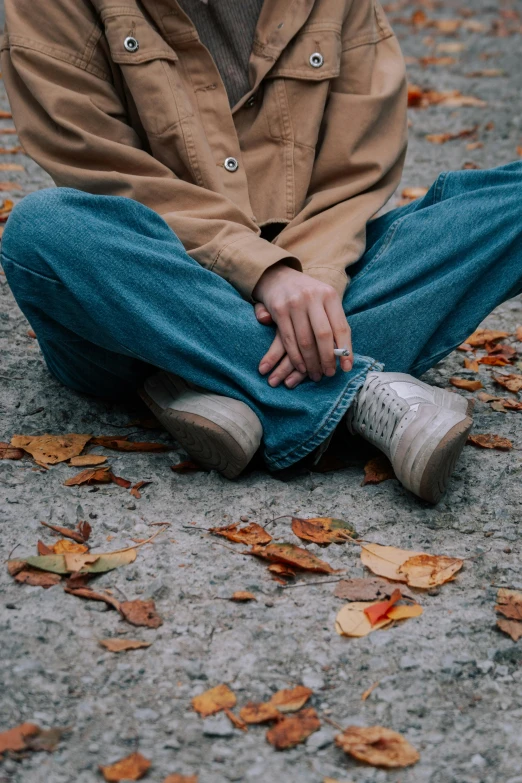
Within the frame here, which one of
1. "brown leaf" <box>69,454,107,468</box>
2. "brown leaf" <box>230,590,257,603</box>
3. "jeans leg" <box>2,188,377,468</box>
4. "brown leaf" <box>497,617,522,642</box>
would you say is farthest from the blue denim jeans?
"brown leaf" <box>497,617,522,642</box>

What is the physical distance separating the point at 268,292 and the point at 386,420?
0.36 meters

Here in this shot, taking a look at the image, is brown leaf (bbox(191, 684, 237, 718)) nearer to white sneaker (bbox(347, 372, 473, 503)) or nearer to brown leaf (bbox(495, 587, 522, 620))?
brown leaf (bbox(495, 587, 522, 620))

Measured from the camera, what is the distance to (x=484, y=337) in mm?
2764

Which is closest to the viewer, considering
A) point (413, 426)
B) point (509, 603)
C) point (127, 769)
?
point (127, 769)

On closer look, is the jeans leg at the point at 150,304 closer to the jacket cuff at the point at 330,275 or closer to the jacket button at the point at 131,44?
the jacket cuff at the point at 330,275

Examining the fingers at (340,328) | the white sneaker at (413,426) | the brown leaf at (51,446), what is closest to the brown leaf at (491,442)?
the white sneaker at (413,426)

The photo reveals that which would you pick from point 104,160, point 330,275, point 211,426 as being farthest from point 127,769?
point 104,160

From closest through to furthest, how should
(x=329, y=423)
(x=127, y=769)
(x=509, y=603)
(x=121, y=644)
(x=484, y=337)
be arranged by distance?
(x=127, y=769), (x=121, y=644), (x=509, y=603), (x=329, y=423), (x=484, y=337)

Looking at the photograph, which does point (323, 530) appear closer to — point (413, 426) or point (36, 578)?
point (413, 426)

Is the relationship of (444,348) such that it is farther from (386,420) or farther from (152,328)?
(152,328)

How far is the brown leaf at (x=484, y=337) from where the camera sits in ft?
8.98

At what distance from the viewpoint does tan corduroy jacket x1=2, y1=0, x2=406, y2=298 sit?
1944 millimetres

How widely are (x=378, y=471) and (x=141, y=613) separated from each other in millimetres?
669

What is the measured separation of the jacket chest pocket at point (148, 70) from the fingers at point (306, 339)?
0.53m
